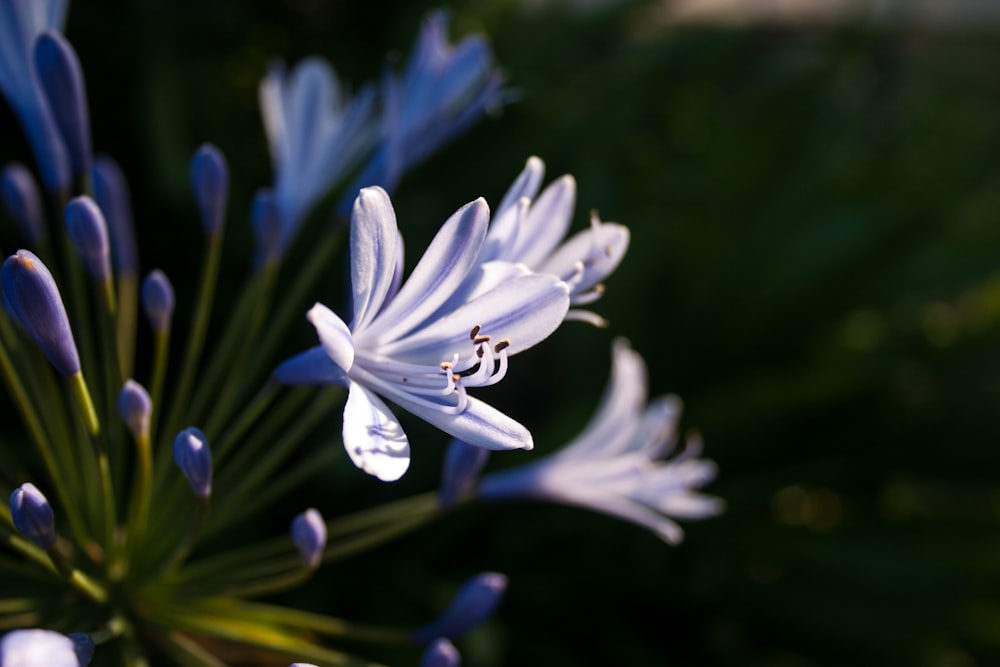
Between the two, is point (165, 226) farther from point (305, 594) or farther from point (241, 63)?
point (305, 594)

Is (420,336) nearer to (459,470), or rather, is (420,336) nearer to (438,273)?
(438,273)

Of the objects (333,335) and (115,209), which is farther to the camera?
(115,209)

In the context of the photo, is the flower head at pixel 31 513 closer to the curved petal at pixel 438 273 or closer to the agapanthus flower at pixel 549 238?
the curved petal at pixel 438 273

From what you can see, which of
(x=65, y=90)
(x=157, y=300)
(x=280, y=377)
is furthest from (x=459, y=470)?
(x=65, y=90)

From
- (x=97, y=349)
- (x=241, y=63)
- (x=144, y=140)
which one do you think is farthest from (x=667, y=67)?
(x=97, y=349)

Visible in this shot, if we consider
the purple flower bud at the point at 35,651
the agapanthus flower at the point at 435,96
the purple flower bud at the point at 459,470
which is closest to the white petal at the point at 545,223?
the purple flower bud at the point at 459,470

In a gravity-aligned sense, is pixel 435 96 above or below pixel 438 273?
above

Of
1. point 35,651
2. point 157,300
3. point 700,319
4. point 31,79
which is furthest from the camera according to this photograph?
point 700,319
